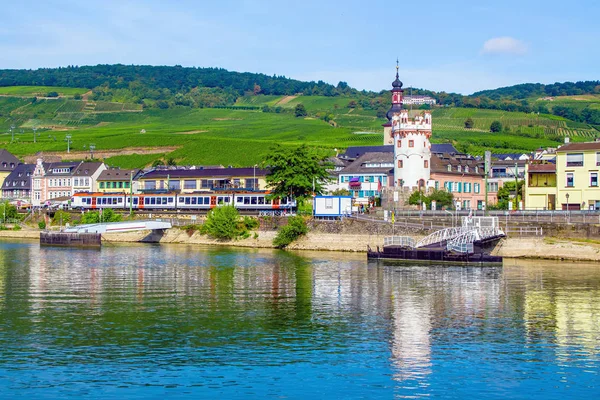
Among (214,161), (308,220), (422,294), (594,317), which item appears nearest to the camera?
(594,317)

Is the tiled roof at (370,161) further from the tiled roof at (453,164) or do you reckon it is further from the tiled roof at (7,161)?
the tiled roof at (7,161)

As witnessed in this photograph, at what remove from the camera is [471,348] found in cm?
3384

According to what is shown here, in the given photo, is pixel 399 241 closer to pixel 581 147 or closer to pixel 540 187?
pixel 540 187

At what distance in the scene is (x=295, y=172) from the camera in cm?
9869

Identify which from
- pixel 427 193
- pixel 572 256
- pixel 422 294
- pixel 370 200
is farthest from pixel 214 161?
pixel 422 294

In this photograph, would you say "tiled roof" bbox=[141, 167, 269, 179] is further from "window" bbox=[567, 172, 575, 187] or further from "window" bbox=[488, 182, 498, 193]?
"window" bbox=[567, 172, 575, 187]

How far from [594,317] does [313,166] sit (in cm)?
6050

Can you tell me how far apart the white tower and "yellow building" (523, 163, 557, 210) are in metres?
14.5

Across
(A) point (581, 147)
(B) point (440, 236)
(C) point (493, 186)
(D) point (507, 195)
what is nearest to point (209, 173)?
(C) point (493, 186)

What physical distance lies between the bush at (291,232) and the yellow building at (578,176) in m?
25.8

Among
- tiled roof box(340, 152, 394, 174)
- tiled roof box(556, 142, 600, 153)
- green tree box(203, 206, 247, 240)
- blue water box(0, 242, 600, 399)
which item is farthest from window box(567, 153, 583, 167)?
green tree box(203, 206, 247, 240)

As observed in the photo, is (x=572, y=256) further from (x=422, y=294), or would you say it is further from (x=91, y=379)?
(x=91, y=379)

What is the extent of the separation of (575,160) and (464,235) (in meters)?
20.8

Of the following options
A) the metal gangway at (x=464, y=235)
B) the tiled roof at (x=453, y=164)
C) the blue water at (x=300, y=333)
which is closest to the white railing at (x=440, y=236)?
the metal gangway at (x=464, y=235)
